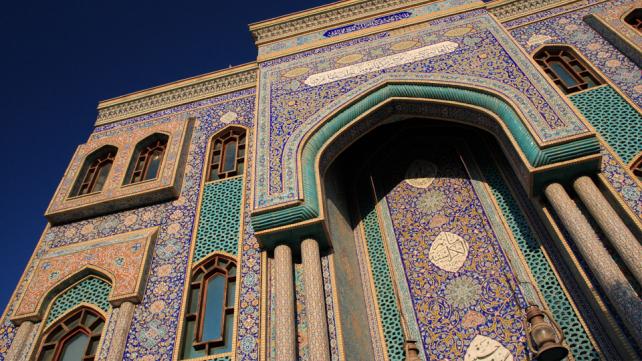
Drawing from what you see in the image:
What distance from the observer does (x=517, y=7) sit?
6230 millimetres

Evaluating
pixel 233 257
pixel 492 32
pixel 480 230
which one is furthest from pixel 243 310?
pixel 492 32

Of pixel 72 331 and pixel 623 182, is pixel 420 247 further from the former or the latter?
pixel 72 331

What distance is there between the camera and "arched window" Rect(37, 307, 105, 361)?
13.7ft

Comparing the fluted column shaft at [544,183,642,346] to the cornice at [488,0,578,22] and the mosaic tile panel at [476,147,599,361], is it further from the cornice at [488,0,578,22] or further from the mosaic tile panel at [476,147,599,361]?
the cornice at [488,0,578,22]

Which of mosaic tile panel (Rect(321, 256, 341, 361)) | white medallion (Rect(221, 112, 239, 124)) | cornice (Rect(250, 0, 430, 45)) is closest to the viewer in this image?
mosaic tile panel (Rect(321, 256, 341, 361))

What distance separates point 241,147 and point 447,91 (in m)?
2.41

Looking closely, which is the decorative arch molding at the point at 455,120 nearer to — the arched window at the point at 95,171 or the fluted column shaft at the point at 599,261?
the fluted column shaft at the point at 599,261

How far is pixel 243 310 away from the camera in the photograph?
13.1ft

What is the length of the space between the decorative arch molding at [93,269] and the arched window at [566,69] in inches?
178

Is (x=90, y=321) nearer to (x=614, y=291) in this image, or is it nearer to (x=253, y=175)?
(x=253, y=175)

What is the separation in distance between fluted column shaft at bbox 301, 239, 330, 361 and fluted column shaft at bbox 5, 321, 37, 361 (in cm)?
249

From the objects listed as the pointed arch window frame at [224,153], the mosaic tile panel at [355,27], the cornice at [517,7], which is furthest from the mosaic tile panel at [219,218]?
the cornice at [517,7]

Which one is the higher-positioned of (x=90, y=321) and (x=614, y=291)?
(x=90, y=321)

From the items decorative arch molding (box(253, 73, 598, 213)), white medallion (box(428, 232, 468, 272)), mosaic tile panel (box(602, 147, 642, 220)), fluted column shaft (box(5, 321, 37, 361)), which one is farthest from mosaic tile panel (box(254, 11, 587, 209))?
fluted column shaft (box(5, 321, 37, 361))
